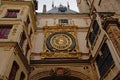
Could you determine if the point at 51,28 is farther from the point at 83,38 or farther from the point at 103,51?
the point at 103,51

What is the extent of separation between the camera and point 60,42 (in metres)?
18.8

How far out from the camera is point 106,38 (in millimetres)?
12062

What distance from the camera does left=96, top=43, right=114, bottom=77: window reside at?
463 inches

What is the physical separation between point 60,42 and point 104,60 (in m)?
7.13

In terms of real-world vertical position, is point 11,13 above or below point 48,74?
above

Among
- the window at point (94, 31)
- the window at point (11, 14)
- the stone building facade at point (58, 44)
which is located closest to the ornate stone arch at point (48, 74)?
the stone building facade at point (58, 44)

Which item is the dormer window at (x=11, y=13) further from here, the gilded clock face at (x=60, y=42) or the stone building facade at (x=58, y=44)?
the gilded clock face at (x=60, y=42)

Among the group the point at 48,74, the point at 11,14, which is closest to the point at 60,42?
the point at 48,74

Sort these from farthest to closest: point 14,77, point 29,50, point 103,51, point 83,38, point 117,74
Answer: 1. point 83,38
2. point 29,50
3. point 103,51
4. point 14,77
5. point 117,74

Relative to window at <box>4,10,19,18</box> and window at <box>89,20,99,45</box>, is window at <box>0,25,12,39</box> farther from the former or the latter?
window at <box>89,20,99,45</box>

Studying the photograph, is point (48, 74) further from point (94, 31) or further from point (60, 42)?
point (94, 31)

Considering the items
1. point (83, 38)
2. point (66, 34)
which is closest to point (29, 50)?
point (66, 34)

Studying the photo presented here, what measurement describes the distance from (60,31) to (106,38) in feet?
28.4

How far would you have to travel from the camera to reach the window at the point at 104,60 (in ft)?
38.6
